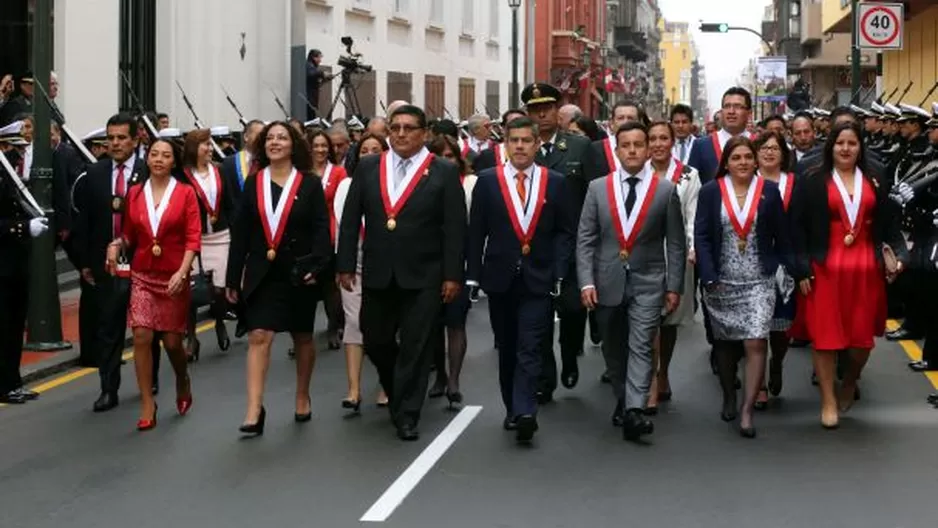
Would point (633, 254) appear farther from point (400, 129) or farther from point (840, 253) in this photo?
point (400, 129)

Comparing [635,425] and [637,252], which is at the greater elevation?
[637,252]

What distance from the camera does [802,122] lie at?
14828 millimetres

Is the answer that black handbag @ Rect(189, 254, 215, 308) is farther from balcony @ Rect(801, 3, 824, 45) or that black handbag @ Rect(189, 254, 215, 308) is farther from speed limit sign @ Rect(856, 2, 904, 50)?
balcony @ Rect(801, 3, 824, 45)

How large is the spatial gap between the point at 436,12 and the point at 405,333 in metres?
29.2

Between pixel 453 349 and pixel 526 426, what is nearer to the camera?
pixel 526 426

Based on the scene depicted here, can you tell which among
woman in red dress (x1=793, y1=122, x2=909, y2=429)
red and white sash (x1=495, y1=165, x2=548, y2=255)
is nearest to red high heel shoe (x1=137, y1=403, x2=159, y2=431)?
red and white sash (x1=495, y1=165, x2=548, y2=255)

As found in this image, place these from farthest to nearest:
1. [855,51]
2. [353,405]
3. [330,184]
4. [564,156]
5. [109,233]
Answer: [855,51] < [330,184] < [564,156] < [109,233] < [353,405]

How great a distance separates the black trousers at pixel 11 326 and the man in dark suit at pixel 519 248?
3.23 metres

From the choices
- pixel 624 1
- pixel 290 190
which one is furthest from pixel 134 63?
pixel 624 1

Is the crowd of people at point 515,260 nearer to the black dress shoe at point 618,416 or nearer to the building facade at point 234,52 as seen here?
the black dress shoe at point 618,416

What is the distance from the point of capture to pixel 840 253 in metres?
10.0

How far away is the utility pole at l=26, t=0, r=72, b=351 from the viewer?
13.2 m

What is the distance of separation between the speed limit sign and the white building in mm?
9822

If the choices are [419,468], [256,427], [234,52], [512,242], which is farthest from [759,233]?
[234,52]
